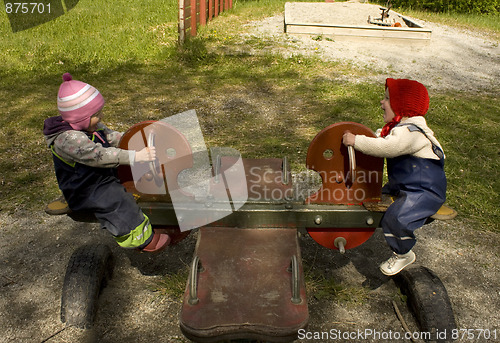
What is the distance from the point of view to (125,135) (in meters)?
2.68

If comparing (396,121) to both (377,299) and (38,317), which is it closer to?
(377,299)

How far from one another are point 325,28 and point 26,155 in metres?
7.42

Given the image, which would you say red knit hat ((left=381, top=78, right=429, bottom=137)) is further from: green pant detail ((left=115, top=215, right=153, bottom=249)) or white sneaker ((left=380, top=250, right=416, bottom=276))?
green pant detail ((left=115, top=215, right=153, bottom=249))

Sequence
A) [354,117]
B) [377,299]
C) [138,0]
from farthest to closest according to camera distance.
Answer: [138,0] < [354,117] < [377,299]

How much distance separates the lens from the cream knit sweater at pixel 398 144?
2.52 m

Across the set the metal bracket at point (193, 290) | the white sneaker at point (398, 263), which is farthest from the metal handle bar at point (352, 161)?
the metal bracket at point (193, 290)

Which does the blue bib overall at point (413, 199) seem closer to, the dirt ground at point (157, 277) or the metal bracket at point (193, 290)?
the dirt ground at point (157, 277)

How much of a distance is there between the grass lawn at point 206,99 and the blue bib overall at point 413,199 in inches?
61.8

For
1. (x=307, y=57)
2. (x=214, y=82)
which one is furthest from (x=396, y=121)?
(x=307, y=57)

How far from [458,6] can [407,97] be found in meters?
15.6

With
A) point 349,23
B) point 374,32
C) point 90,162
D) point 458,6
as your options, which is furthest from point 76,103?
point 458,6

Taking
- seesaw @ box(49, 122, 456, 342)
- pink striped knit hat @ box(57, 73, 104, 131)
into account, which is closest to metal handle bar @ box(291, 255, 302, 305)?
seesaw @ box(49, 122, 456, 342)

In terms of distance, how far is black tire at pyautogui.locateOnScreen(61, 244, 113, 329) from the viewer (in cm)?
A: 263

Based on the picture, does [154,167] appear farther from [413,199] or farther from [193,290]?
[413,199]
